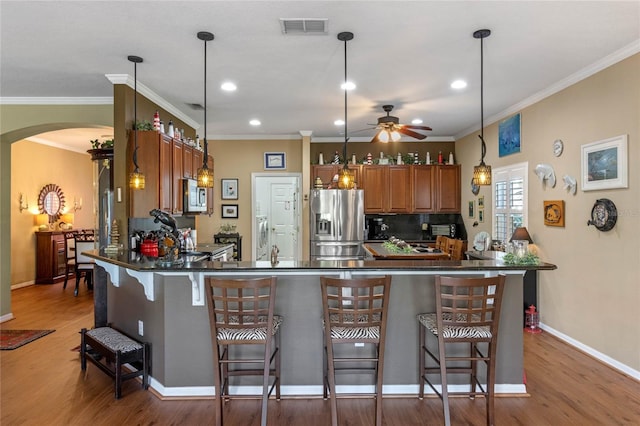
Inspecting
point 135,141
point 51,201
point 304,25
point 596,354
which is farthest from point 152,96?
point 596,354

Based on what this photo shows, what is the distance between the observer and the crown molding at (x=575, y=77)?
11.2 ft

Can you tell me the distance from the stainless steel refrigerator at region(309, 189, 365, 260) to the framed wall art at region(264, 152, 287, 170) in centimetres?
93

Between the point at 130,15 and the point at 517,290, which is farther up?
the point at 130,15

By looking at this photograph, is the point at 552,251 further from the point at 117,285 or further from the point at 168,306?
the point at 117,285

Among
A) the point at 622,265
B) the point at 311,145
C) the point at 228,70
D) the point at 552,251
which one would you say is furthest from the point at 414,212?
the point at 228,70

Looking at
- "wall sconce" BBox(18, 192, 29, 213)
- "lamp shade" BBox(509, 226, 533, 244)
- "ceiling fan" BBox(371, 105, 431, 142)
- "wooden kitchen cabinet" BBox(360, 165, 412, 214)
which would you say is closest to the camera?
"lamp shade" BBox(509, 226, 533, 244)

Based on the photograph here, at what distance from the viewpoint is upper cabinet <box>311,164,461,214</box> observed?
7.30 meters

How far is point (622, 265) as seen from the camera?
3.53 meters

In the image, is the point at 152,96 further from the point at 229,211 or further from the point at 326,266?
the point at 326,266

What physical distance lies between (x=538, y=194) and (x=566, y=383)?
2.33 meters

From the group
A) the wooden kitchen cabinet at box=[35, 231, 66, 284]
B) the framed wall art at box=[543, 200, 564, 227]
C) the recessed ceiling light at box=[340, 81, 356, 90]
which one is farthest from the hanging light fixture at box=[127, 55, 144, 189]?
the wooden kitchen cabinet at box=[35, 231, 66, 284]

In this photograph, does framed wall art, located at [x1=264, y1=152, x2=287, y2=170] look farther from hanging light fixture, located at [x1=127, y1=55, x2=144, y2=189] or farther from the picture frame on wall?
hanging light fixture, located at [x1=127, y1=55, x2=144, y2=189]

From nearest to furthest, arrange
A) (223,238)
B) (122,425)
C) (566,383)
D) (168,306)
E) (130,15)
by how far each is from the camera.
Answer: (122,425), (130,15), (168,306), (566,383), (223,238)

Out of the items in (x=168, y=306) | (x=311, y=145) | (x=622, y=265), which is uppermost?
(x=311, y=145)
